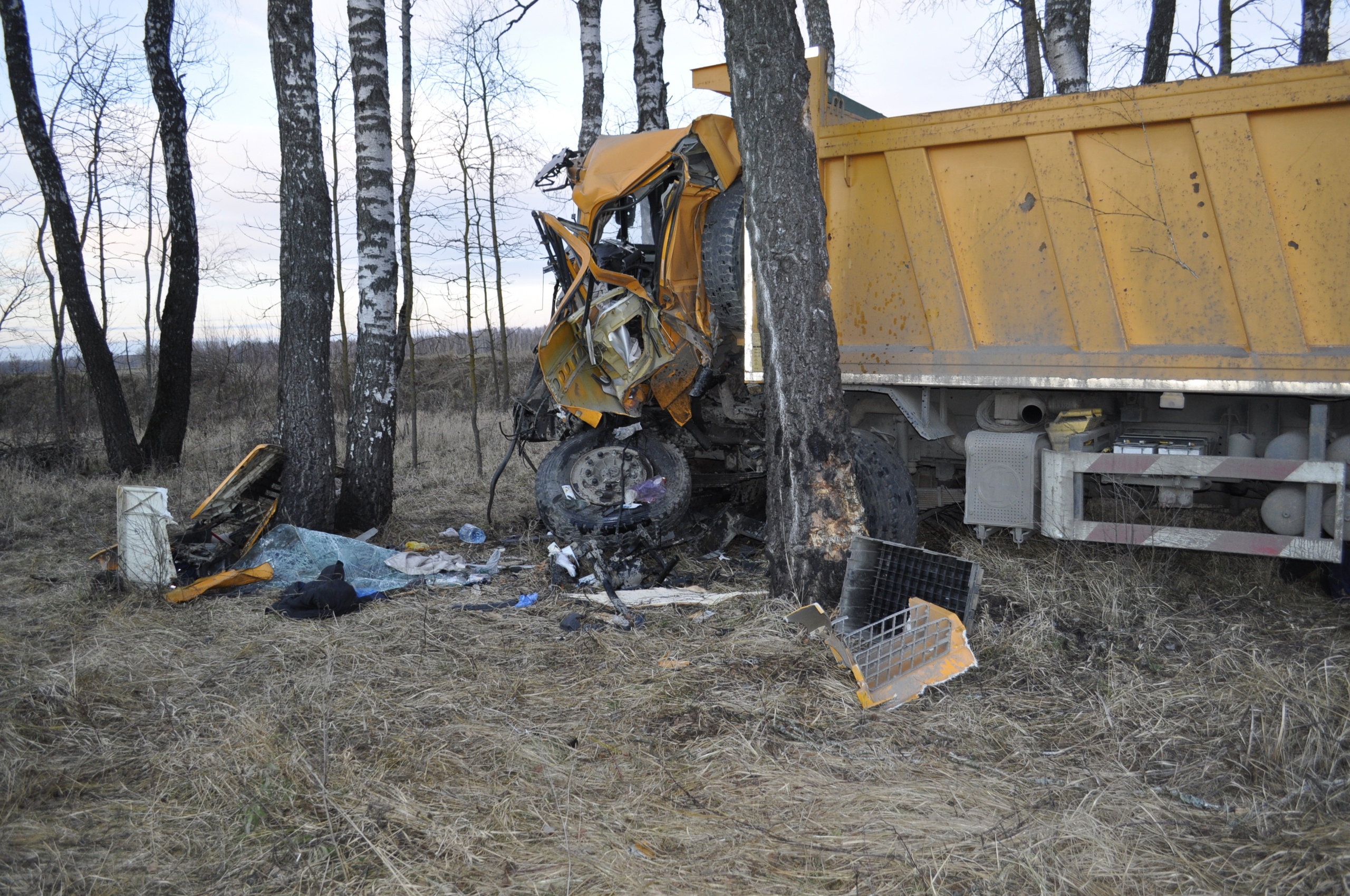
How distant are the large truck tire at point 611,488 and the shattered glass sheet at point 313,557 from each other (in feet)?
3.32

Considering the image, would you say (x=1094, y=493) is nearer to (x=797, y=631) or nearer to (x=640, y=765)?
(x=797, y=631)

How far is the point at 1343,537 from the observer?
4059mm

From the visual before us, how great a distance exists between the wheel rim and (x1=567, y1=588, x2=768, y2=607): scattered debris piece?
2.80 feet

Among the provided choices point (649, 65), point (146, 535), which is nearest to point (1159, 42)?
point (649, 65)

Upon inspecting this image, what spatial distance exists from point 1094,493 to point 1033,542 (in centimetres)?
58

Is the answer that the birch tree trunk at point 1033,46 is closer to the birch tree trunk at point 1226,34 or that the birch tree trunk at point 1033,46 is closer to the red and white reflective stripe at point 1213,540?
the birch tree trunk at point 1226,34

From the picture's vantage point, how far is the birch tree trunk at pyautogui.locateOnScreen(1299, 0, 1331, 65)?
28.5 ft

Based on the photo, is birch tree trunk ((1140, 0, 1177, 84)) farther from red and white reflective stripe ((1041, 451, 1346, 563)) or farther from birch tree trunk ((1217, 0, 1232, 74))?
red and white reflective stripe ((1041, 451, 1346, 563))

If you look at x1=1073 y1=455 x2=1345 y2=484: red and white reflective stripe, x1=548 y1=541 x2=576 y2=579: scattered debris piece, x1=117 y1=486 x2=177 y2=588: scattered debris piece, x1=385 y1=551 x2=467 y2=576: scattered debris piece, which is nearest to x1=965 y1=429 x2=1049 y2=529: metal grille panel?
x1=1073 y1=455 x2=1345 y2=484: red and white reflective stripe

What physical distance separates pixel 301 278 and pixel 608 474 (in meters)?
2.78

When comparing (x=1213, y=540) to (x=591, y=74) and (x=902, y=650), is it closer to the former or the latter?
(x=902, y=650)

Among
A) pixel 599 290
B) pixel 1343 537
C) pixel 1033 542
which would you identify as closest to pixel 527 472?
pixel 599 290

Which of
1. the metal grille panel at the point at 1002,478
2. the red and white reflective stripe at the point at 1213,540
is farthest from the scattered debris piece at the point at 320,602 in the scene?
the red and white reflective stripe at the point at 1213,540

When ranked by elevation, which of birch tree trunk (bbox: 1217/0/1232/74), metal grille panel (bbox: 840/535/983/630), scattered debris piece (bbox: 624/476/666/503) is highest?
birch tree trunk (bbox: 1217/0/1232/74)
